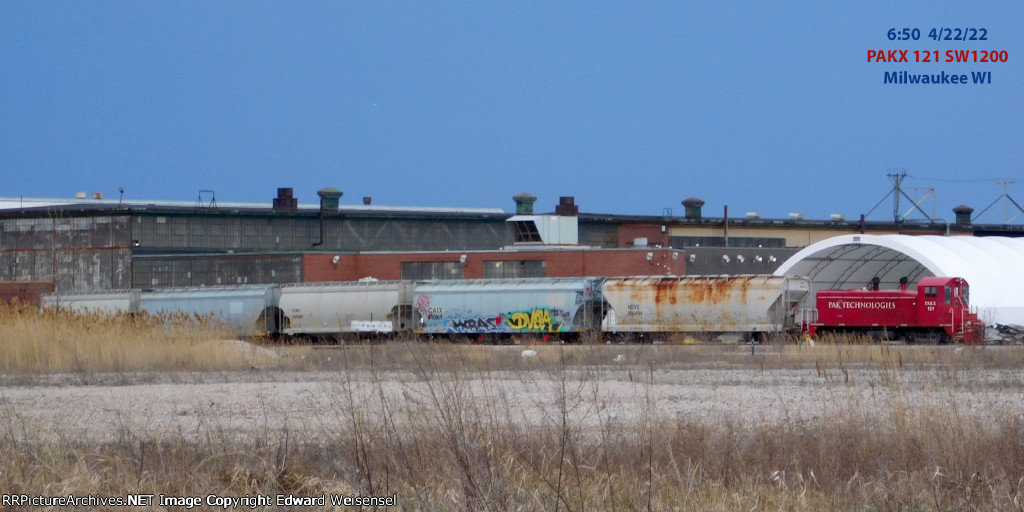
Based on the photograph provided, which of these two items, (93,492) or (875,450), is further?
(875,450)

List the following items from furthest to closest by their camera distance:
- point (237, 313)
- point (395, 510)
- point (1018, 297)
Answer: point (237, 313) → point (1018, 297) → point (395, 510)

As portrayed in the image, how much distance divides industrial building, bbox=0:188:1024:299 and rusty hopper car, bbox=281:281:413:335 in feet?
34.7

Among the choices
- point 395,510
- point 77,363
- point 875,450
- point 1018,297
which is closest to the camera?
point 395,510

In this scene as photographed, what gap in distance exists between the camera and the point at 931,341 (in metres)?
40.2

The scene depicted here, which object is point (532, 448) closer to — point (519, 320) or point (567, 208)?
point (519, 320)

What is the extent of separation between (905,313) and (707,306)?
805cm

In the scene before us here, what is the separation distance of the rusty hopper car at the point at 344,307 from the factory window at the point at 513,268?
12.4 meters

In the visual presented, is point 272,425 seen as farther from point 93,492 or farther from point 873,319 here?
point 873,319

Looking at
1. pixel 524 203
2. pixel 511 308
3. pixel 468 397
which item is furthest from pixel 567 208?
pixel 468 397

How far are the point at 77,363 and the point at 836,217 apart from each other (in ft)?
224

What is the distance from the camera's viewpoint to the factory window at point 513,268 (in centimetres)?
6012

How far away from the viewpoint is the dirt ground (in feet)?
43.8

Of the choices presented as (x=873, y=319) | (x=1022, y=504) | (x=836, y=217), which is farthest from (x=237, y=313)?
(x=836, y=217)

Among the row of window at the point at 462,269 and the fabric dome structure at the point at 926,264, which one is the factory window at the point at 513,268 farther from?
the fabric dome structure at the point at 926,264
